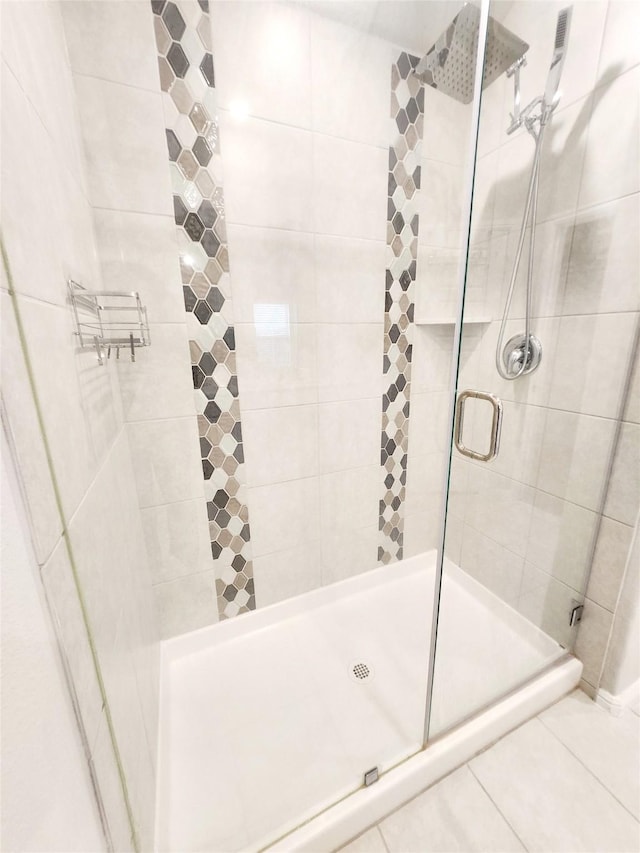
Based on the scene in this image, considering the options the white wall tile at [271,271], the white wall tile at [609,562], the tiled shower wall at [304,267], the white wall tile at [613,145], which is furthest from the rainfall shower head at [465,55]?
the white wall tile at [609,562]

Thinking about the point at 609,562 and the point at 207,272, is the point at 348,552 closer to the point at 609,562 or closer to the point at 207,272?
the point at 609,562

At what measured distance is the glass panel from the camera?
3.15 ft

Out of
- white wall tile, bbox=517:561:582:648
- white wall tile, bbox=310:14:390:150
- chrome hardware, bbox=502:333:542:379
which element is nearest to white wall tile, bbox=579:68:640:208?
chrome hardware, bbox=502:333:542:379

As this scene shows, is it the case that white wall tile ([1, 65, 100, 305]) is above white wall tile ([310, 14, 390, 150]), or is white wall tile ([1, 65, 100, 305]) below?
below

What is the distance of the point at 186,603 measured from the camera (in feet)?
4.23

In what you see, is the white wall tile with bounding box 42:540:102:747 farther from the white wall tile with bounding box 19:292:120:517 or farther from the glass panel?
the glass panel

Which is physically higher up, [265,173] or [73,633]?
[265,173]

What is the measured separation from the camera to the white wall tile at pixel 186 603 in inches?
49.2

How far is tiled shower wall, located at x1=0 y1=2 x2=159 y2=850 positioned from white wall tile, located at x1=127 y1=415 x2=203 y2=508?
0.73 ft

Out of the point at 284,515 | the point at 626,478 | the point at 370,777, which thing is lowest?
the point at 370,777

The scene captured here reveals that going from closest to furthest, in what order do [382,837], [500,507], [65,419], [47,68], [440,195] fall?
[65,419] → [47,68] → [382,837] → [500,507] → [440,195]

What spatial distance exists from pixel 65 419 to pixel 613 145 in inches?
59.4

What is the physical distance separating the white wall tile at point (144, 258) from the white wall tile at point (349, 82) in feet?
2.15

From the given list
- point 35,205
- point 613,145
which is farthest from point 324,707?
point 613,145
